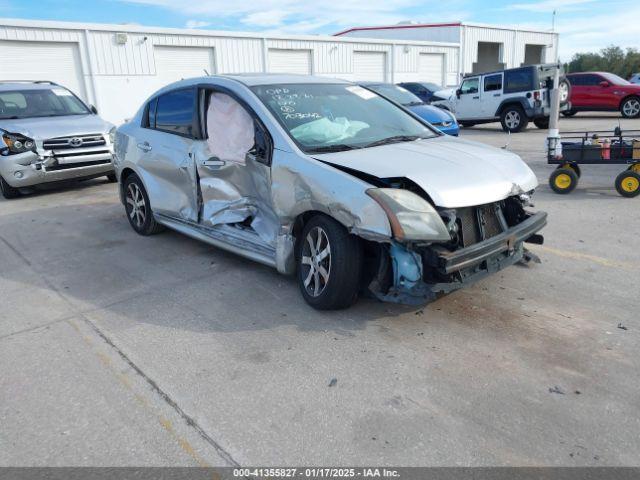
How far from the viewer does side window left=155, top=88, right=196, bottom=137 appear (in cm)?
530

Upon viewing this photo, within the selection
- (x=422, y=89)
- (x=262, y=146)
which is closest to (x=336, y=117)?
(x=262, y=146)

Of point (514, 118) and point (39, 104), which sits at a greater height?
point (39, 104)

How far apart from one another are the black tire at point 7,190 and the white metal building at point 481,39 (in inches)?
1036

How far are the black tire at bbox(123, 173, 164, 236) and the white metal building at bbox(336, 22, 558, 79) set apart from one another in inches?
1090

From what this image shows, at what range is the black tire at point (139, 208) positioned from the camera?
6207mm

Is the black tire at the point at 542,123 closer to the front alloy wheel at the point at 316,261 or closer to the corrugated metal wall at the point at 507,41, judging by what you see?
the front alloy wheel at the point at 316,261

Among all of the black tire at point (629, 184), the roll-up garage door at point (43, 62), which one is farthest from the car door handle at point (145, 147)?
the roll-up garage door at point (43, 62)

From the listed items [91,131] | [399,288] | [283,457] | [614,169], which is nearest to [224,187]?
[399,288]

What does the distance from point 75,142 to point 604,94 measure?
1690cm

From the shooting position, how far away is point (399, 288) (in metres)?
3.65

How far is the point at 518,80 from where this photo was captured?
15828mm

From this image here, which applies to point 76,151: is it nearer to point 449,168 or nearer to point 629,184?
point 449,168

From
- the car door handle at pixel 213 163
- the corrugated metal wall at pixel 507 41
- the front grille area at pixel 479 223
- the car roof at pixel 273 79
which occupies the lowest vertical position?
the front grille area at pixel 479 223

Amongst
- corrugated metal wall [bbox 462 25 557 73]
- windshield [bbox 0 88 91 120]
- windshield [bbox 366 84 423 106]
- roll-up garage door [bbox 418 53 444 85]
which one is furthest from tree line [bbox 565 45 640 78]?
windshield [bbox 0 88 91 120]
